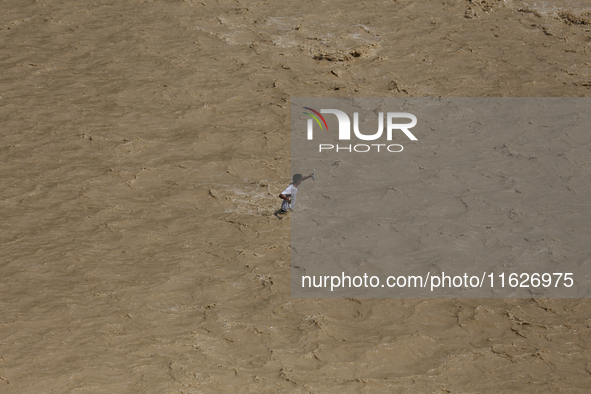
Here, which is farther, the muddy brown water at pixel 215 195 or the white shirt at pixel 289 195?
the white shirt at pixel 289 195

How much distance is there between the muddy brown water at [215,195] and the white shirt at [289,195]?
0.61 feet

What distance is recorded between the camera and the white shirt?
6.39 metres

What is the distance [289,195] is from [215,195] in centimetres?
91

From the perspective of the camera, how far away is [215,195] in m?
6.86

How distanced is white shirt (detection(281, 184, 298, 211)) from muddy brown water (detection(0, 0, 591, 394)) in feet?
0.61

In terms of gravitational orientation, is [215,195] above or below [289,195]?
below

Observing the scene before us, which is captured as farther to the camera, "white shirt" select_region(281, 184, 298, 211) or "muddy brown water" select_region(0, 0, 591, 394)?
"white shirt" select_region(281, 184, 298, 211)

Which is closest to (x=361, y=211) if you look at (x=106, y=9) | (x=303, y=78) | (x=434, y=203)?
(x=434, y=203)

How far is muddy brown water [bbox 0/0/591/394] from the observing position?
480cm

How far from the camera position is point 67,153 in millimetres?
7355

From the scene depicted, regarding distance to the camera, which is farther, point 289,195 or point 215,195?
point 215,195

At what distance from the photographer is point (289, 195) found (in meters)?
6.43

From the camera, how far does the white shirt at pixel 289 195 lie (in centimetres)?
639

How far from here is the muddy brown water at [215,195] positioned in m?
4.80
